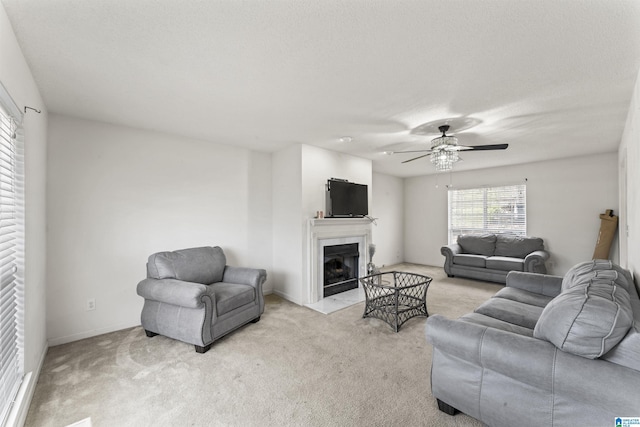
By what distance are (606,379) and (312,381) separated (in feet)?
5.73

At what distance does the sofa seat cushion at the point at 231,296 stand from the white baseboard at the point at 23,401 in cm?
133

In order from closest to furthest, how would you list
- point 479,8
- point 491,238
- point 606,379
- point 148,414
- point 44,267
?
1. point 606,379
2. point 479,8
3. point 148,414
4. point 44,267
5. point 491,238

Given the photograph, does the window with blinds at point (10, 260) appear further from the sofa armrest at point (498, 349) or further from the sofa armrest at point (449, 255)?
the sofa armrest at point (449, 255)

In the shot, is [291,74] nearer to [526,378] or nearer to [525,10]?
[525,10]

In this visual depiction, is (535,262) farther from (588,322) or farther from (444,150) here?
(588,322)

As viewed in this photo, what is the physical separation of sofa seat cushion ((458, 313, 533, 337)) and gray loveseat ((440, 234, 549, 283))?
11.3ft

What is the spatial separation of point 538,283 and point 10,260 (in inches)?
177

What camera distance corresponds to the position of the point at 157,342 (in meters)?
2.79

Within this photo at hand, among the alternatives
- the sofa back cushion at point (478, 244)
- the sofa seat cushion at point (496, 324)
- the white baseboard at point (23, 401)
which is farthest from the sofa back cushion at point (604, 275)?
the white baseboard at point (23, 401)

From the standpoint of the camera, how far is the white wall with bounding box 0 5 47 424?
1612 mm

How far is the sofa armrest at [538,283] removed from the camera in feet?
8.86

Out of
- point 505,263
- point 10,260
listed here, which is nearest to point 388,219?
point 505,263

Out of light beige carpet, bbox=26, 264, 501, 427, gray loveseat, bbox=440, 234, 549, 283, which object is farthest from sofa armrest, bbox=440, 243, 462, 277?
light beige carpet, bbox=26, 264, 501, 427

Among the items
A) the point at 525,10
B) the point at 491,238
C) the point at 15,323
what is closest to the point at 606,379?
the point at 525,10
